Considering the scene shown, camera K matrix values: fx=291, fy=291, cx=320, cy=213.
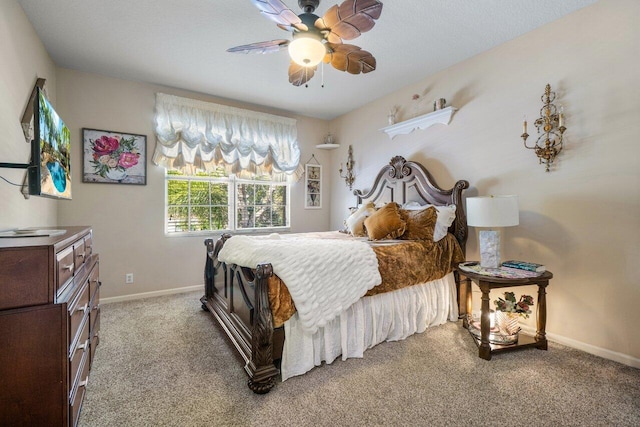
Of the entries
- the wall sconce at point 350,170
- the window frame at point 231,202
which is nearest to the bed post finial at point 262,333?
the window frame at point 231,202

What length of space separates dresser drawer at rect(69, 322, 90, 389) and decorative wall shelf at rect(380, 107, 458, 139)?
3560 mm

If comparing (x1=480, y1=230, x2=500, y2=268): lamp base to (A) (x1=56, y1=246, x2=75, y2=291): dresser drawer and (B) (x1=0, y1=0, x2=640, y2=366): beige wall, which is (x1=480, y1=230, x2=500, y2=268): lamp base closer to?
(B) (x1=0, y1=0, x2=640, y2=366): beige wall

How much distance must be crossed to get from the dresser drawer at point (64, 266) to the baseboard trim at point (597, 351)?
339cm

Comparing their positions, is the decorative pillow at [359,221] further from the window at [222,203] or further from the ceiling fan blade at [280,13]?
the ceiling fan blade at [280,13]

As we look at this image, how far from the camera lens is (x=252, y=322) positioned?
193 cm

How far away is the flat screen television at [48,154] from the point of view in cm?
161

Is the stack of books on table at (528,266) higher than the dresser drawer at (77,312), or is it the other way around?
the stack of books on table at (528,266)

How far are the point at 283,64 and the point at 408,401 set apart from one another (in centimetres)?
317

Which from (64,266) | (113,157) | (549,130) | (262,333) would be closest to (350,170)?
(549,130)

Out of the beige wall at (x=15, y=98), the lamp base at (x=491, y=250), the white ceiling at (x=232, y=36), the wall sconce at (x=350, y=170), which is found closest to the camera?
the beige wall at (x=15, y=98)

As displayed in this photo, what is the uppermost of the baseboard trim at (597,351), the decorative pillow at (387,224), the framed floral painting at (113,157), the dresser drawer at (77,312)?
the framed floral painting at (113,157)

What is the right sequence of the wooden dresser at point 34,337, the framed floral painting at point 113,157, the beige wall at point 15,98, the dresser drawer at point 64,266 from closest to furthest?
1. the wooden dresser at point 34,337
2. the dresser drawer at point 64,266
3. the beige wall at point 15,98
4. the framed floral painting at point 113,157

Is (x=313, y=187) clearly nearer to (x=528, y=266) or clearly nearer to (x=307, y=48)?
(x=307, y=48)

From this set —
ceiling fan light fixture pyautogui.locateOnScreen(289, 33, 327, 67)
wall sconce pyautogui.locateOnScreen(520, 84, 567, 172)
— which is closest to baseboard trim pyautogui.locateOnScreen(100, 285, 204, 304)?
ceiling fan light fixture pyautogui.locateOnScreen(289, 33, 327, 67)
